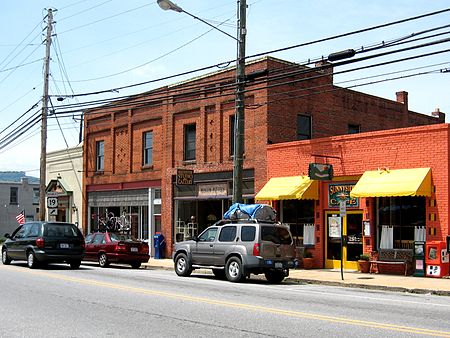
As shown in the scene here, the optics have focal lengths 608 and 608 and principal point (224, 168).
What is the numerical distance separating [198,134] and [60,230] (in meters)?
9.21

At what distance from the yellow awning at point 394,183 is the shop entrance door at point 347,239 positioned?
5.23ft

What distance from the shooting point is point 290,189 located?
77.4ft

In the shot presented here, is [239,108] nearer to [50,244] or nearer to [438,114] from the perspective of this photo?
[50,244]

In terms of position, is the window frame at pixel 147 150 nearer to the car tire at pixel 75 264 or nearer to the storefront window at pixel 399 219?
the car tire at pixel 75 264

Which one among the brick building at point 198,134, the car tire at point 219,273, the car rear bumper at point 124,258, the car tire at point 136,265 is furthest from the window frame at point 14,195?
the car tire at point 219,273

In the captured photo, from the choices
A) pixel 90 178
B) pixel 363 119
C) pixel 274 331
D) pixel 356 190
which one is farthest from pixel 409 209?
pixel 90 178

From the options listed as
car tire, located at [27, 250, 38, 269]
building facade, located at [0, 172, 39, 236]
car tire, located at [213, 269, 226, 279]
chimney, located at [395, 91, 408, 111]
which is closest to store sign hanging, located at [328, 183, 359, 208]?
car tire, located at [213, 269, 226, 279]

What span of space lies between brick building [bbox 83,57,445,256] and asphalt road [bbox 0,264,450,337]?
31.7 feet

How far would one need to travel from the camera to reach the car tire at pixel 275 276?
1852 cm

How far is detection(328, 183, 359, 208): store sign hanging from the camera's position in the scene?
74.3 ft

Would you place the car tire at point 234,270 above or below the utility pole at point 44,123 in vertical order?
below

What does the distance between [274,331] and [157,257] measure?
849 inches

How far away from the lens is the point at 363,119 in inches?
1191

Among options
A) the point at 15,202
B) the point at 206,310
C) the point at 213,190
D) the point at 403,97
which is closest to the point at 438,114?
the point at 403,97
